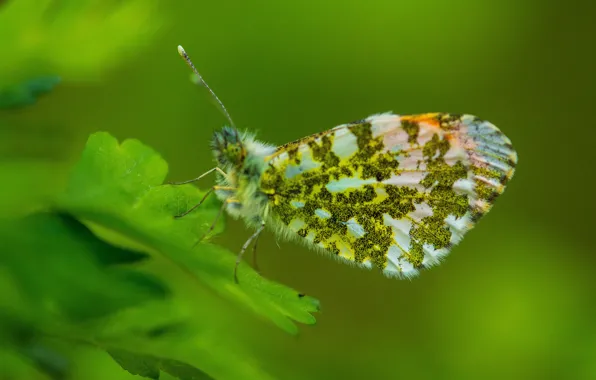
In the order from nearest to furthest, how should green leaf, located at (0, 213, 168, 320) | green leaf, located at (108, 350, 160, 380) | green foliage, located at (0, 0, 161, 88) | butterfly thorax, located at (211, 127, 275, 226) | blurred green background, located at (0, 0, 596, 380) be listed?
green leaf, located at (0, 213, 168, 320)
green leaf, located at (108, 350, 160, 380)
green foliage, located at (0, 0, 161, 88)
butterfly thorax, located at (211, 127, 275, 226)
blurred green background, located at (0, 0, 596, 380)

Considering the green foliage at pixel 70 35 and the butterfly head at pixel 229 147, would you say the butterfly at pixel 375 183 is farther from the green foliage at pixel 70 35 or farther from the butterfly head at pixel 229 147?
the green foliage at pixel 70 35

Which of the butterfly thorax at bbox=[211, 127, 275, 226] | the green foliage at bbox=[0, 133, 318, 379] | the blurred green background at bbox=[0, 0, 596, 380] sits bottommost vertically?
the green foliage at bbox=[0, 133, 318, 379]

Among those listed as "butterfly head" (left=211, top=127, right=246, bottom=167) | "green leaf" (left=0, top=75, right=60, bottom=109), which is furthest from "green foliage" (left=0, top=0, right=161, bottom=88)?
"butterfly head" (left=211, top=127, right=246, bottom=167)

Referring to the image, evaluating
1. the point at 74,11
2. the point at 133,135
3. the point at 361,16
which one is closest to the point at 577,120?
the point at 361,16

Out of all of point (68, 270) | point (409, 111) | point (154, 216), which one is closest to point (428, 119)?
point (154, 216)

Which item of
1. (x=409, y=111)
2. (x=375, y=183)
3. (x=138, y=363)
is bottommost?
(x=138, y=363)

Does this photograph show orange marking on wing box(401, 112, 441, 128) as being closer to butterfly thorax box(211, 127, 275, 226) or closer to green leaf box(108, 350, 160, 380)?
butterfly thorax box(211, 127, 275, 226)

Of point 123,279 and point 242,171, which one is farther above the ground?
Result: point 242,171

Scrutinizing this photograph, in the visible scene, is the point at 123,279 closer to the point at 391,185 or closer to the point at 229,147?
the point at 229,147
